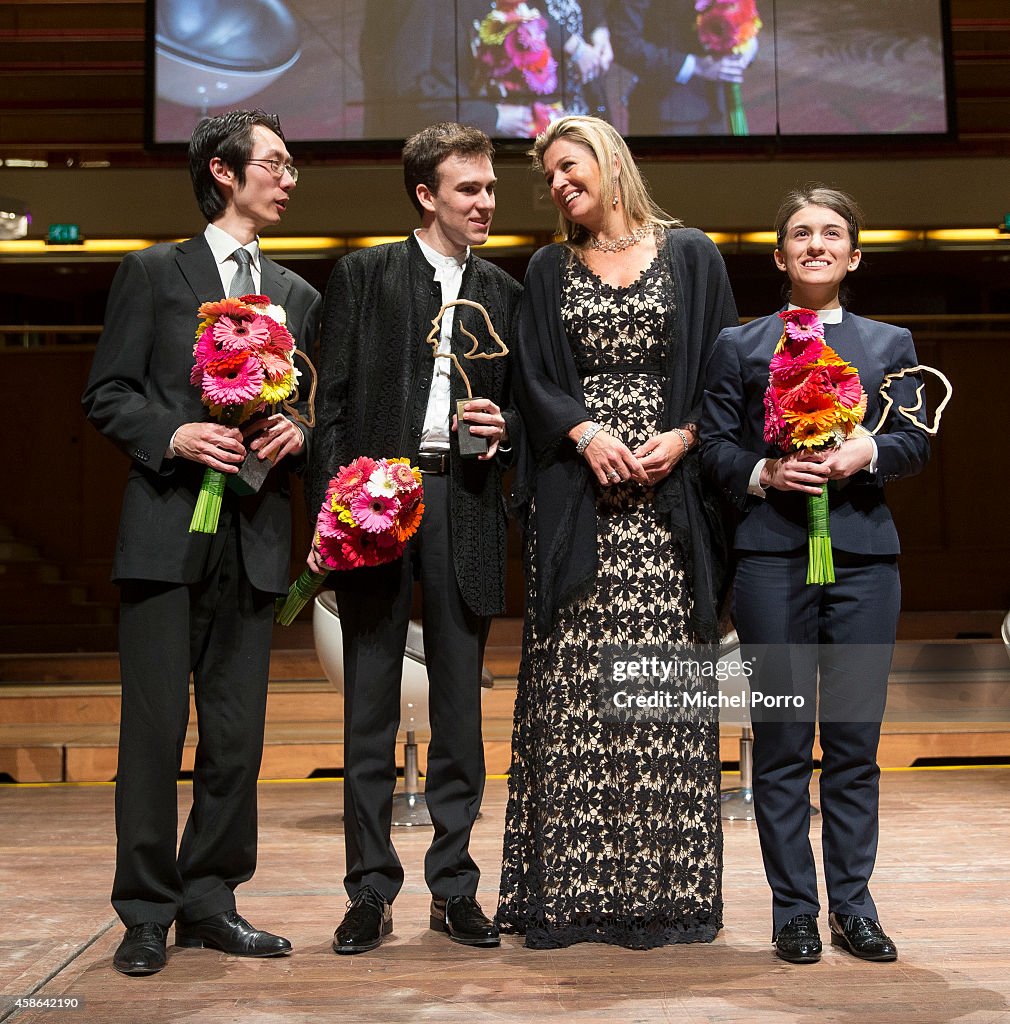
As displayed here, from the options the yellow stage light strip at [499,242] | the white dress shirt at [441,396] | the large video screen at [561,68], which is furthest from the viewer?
the yellow stage light strip at [499,242]

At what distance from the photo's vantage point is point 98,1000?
220cm

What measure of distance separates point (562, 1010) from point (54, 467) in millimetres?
7085

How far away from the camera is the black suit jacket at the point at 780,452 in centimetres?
240

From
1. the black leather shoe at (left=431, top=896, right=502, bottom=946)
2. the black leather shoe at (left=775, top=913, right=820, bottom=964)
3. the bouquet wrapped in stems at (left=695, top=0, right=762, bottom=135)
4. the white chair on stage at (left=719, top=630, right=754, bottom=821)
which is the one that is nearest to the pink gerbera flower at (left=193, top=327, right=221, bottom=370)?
the black leather shoe at (left=431, top=896, right=502, bottom=946)

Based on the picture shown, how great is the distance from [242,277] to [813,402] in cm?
118

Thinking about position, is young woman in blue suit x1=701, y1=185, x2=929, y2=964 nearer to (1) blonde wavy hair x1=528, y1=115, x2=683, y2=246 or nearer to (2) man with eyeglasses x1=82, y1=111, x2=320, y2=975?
(1) blonde wavy hair x1=528, y1=115, x2=683, y2=246

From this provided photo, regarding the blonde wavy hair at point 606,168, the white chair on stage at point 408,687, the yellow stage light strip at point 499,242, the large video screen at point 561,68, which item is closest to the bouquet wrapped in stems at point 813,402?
the blonde wavy hair at point 606,168

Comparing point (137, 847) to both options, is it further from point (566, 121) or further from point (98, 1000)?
point (566, 121)

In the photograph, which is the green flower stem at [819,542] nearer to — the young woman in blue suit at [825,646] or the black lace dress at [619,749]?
the young woman in blue suit at [825,646]

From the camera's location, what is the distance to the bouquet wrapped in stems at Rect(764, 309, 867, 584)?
89.6 inches

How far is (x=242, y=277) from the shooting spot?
2559 millimetres

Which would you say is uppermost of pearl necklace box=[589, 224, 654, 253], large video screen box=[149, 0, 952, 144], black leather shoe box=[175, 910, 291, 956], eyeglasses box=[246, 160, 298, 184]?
large video screen box=[149, 0, 952, 144]

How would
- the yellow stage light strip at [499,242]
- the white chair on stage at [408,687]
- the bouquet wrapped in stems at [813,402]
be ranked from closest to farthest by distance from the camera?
the bouquet wrapped in stems at [813,402]
the white chair on stage at [408,687]
the yellow stage light strip at [499,242]

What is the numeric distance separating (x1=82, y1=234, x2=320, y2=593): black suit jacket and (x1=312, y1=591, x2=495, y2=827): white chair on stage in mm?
1449
